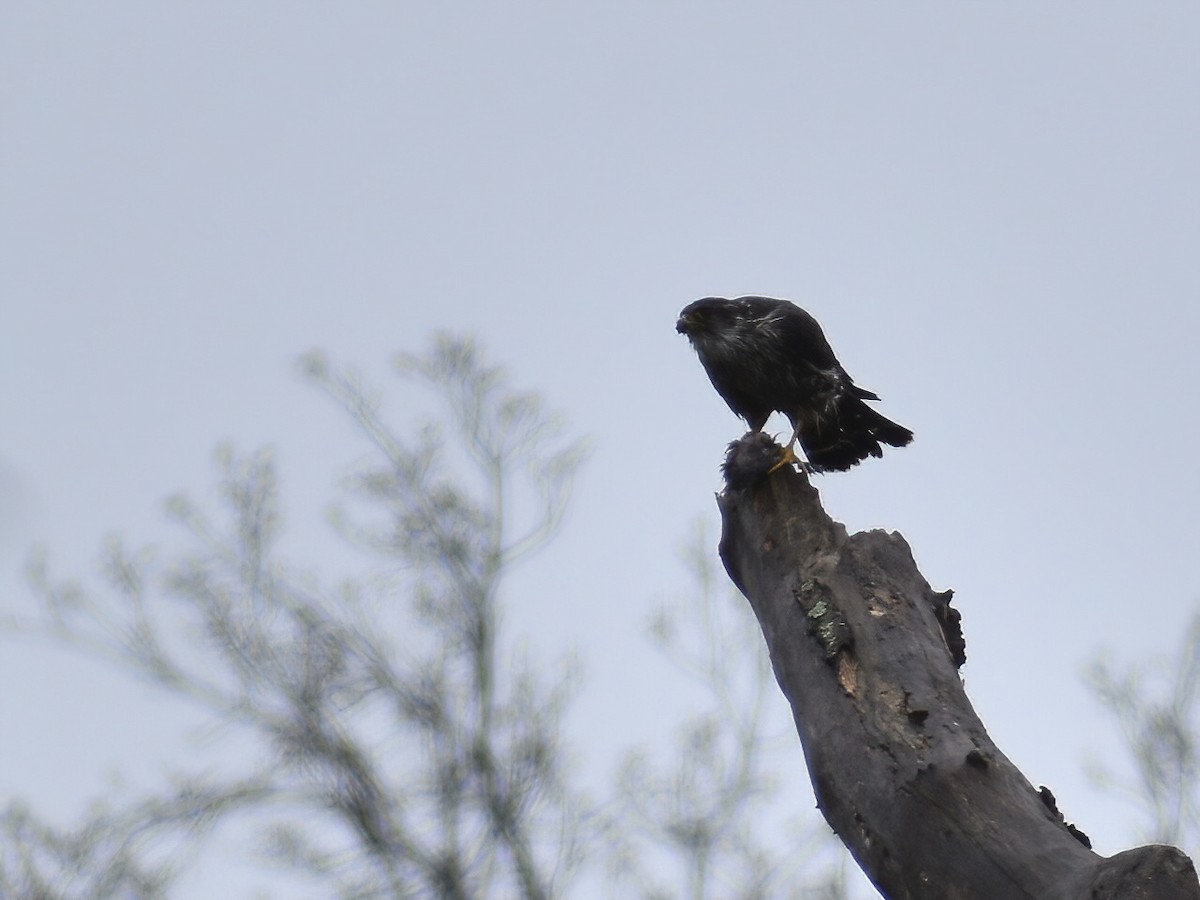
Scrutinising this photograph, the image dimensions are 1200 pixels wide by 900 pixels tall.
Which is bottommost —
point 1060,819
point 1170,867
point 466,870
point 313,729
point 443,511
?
point 1170,867

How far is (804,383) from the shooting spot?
5281mm

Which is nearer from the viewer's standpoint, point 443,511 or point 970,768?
point 970,768

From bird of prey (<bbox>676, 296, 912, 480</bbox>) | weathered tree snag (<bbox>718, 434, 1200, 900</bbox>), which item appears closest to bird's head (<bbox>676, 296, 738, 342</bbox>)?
bird of prey (<bbox>676, 296, 912, 480</bbox>)

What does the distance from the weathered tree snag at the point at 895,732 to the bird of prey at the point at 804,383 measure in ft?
5.49

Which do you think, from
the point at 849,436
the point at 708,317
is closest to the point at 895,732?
the point at 849,436

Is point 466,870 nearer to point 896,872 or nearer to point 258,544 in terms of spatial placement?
point 258,544

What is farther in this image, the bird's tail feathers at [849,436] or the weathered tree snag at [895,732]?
the bird's tail feathers at [849,436]

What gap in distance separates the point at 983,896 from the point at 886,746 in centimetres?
40

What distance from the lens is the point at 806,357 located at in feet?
17.4

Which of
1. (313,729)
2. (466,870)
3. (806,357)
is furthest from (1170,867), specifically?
(313,729)

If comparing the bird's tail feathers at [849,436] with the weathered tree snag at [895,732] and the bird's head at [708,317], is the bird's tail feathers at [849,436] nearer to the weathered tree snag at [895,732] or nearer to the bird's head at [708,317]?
the bird's head at [708,317]

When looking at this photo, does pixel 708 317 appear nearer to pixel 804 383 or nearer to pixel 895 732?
pixel 804 383

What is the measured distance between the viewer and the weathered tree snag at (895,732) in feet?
8.14

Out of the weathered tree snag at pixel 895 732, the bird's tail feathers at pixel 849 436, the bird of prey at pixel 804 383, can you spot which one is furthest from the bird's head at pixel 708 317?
the weathered tree snag at pixel 895 732
